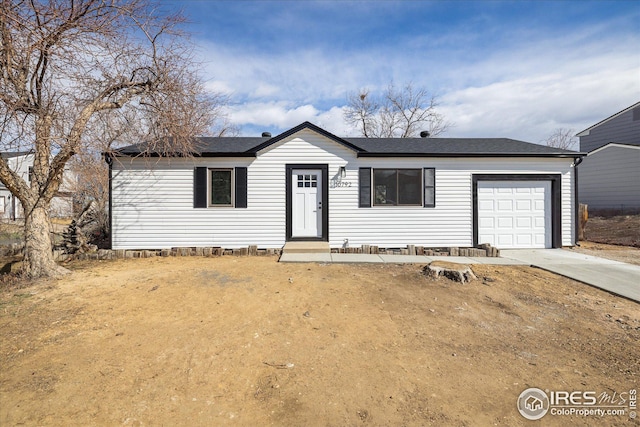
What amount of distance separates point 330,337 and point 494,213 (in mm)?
7845

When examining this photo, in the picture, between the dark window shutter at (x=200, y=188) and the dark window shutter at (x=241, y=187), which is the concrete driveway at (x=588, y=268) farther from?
the dark window shutter at (x=200, y=188)

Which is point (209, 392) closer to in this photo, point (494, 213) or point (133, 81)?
point (133, 81)

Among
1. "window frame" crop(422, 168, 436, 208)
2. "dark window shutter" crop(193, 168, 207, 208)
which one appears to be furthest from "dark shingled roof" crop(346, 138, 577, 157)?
"dark window shutter" crop(193, 168, 207, 208)

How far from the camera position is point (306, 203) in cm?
928

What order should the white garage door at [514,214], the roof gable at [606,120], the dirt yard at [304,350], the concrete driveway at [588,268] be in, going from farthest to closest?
the roof gable at [606,120] < the white garage door at [514,214] < the concrete driveway at [588,268] < the dirt yard at [304,350]

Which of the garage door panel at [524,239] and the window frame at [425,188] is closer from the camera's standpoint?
the window frame at [425,188]

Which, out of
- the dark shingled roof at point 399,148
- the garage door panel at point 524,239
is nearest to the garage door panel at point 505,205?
the garage door panel at point 524,239

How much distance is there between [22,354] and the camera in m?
3.37

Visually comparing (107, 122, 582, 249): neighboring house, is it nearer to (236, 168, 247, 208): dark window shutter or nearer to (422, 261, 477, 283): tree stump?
(236, 168, 247, 208): dark window shutter

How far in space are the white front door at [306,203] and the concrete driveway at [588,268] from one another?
5.26 meters

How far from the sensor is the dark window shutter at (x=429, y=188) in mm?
9273

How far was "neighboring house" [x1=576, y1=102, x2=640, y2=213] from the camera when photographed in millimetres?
14850

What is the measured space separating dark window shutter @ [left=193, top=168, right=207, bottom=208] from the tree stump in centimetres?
632

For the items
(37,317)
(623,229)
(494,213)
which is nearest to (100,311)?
(37,317)
